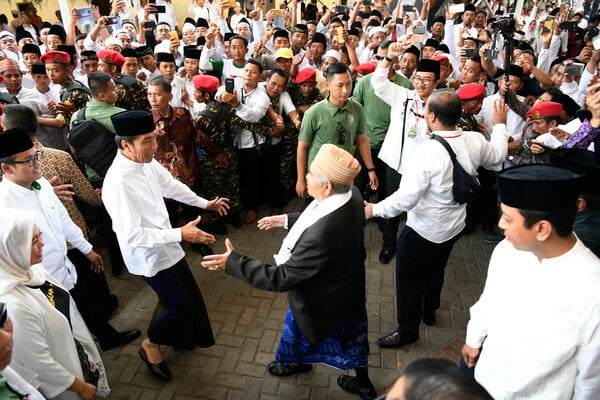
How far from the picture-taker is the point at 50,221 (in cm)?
291

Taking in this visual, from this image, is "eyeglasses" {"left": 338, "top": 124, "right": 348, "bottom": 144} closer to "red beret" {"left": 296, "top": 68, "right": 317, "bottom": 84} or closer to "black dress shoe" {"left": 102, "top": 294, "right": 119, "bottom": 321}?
"red beret" {"left": 296, "top": 68, "right": 317, "bottom": 84}

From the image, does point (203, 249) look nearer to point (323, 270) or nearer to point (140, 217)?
point (140, 217)

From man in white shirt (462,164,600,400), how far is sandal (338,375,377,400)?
1344 millimetres

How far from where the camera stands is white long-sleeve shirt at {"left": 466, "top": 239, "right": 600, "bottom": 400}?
1660 mm

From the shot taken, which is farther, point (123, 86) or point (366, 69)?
point (366, 69)

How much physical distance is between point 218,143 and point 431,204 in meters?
2.95

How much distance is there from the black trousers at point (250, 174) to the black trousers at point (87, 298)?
2444 mm

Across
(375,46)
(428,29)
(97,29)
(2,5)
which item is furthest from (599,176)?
(2,5)

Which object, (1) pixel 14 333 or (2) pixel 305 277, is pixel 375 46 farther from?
(1) pixel 14 333

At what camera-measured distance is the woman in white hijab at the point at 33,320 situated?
192 cm

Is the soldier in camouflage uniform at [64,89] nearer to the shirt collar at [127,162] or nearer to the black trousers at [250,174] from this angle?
the black trousers at [250,174]

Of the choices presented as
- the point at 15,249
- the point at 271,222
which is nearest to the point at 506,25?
the point at 271,222

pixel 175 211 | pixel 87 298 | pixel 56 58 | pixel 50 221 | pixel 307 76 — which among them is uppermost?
pixel 56 58

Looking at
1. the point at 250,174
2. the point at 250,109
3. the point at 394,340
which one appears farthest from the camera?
the point at 250,174
